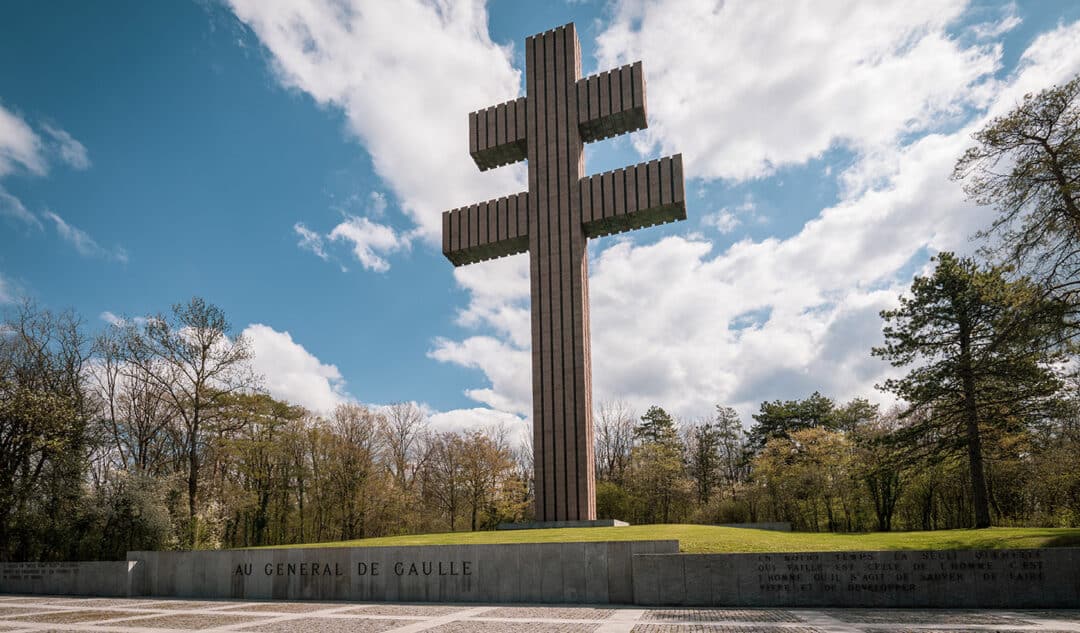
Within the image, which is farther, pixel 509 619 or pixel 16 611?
pixel 16 611

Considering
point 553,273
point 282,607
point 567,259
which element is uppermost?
point 567,259

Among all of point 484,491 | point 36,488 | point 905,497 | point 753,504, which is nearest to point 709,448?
point 753,504

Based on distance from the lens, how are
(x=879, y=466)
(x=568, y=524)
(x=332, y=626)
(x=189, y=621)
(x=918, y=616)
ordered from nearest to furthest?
(x=918, y=616)
(x=332, y=626)
(x=189, y=621)
(x=568, y=524)
(x=879, y=466)

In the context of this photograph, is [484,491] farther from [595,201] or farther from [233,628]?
[233,628]

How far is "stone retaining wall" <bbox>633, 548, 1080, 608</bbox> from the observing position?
37.3 ft

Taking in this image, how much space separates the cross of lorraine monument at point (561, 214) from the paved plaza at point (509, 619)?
10.4 metres

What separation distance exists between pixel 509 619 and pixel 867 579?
652 cm

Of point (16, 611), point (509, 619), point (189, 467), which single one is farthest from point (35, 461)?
point (509, 619)

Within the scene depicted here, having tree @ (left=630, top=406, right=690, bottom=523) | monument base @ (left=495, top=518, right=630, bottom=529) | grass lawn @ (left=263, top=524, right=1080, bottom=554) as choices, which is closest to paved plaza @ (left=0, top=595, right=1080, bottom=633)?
grass lawn @ (left=263, top=524, right=1080, bottom=554)

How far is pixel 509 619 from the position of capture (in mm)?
10766

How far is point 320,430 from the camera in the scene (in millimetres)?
38438

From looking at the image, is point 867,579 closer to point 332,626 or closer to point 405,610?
point 405,610

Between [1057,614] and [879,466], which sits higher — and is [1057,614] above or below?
below

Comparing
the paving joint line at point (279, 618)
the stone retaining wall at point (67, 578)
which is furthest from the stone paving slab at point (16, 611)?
the paving joint line at point (279, 618)
